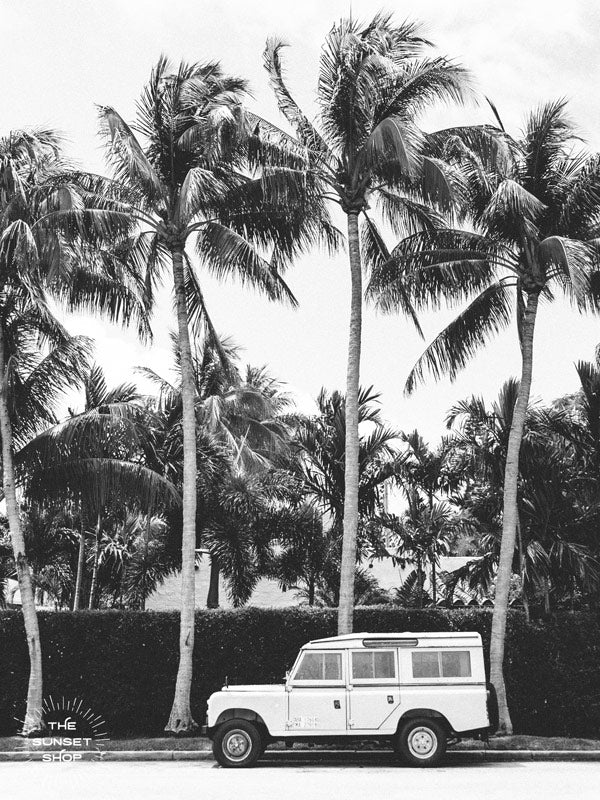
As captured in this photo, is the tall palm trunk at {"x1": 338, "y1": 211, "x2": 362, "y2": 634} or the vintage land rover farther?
the tall palm trunk at {"x1": 338, "y1": 211, "x2": 362, "y2": 634}

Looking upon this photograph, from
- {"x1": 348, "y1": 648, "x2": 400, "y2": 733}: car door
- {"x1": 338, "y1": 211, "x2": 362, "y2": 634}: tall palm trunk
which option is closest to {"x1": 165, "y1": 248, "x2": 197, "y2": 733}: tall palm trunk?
{"x1": 338, "y1": 211, "x2": 362, "y2": 634}: tall palm trunk

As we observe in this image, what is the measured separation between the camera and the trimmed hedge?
17.4m

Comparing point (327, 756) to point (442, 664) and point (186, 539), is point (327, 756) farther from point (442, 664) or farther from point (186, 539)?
point (186, 539)

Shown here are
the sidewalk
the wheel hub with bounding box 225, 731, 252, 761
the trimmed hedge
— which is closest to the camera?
the wheel hub with bounding box 225, 731, 252, 761

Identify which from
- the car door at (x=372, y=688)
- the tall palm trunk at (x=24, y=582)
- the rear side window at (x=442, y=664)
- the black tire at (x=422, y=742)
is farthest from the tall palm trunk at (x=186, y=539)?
the rear side window at (x=442, y=664)

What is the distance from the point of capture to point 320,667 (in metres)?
13.8

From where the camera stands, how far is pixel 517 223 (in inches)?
682

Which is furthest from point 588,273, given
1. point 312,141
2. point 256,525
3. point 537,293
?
point 256,525

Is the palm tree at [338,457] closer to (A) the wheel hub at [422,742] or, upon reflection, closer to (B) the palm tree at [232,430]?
(B) the palm tree at [232,430]

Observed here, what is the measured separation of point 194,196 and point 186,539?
6.40 metres

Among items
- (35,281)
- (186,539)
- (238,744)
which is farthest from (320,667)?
(35,281)

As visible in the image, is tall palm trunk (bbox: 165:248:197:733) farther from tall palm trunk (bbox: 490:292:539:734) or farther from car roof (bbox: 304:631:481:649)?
tall palm trunk (bbox: 490:292:539:734)

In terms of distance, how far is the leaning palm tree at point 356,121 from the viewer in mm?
17000

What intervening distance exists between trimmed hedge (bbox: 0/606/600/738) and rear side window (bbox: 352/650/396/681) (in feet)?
14.2
